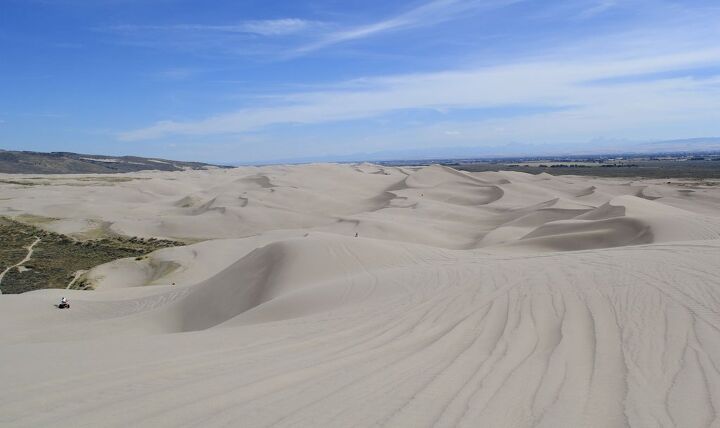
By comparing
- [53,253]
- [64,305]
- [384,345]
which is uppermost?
[384,345]

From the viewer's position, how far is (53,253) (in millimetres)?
26719

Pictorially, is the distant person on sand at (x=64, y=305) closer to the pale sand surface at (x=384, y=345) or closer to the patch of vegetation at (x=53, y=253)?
the pale sand surface at (x=384, y=345)

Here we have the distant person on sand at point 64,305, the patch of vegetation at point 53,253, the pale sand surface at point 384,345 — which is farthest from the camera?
the patch of vegetation at point 53,253

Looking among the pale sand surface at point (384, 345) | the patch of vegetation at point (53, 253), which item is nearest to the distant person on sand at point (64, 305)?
the pale sand surface at point (384, 345)

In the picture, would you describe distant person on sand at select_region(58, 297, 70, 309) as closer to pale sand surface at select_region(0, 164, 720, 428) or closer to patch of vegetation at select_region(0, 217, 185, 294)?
pale sand surface at select_region(0, 164, 720, 428)

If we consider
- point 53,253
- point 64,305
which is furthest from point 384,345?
point 53,253

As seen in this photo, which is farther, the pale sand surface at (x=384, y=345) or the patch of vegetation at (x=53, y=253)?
the patch of vegetation at (x=53, y=253)

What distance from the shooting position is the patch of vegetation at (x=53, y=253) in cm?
2125

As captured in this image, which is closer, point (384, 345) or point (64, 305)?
point (384, 345)

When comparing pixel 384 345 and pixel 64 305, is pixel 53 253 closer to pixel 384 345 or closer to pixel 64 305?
Result: pixel 64 305

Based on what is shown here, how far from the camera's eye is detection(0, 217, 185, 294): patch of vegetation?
21.2 m

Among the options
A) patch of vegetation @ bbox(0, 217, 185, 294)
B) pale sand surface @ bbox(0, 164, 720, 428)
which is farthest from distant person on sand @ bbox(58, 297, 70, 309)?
patch of vegetation @ bbox(0, 217, 185, 294)

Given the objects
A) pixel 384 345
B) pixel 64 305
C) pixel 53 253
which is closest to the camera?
pixel 384 345

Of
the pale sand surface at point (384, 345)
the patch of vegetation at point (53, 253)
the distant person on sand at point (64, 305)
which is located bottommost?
the patch of vegetation at point (53, 253)
